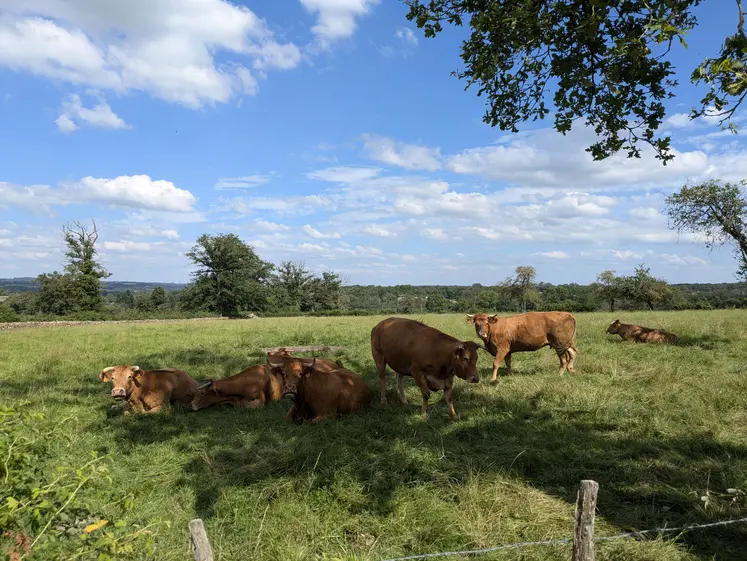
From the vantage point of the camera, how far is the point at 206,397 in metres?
9.14

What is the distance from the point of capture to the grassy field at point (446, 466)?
4.37 metres

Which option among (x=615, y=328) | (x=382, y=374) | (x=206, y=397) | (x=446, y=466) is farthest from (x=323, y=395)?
(x=615, y=328)

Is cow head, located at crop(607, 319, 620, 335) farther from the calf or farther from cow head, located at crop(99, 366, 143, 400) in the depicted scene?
cow head, located at crop(99, 366, 143, 400)

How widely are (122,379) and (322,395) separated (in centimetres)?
384

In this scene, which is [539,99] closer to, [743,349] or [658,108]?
[658,108]

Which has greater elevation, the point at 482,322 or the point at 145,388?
the point at 482,322

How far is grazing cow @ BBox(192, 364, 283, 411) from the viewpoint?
9.11m

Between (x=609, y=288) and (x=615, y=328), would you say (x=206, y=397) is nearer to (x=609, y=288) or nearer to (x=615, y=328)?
(x=615, y=328)

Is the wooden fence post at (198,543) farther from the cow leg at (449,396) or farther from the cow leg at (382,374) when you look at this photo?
the cow leg at (382,374)

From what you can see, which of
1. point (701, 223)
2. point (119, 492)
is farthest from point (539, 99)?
point (701, 223)

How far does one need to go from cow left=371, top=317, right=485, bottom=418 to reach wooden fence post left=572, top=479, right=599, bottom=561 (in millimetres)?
4524

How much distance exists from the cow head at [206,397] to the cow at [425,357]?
3186 mm

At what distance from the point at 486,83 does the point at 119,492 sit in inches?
280

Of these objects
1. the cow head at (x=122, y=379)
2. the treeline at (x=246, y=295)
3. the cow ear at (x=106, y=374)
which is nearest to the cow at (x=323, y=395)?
the cow head at (x=122, y=379)
